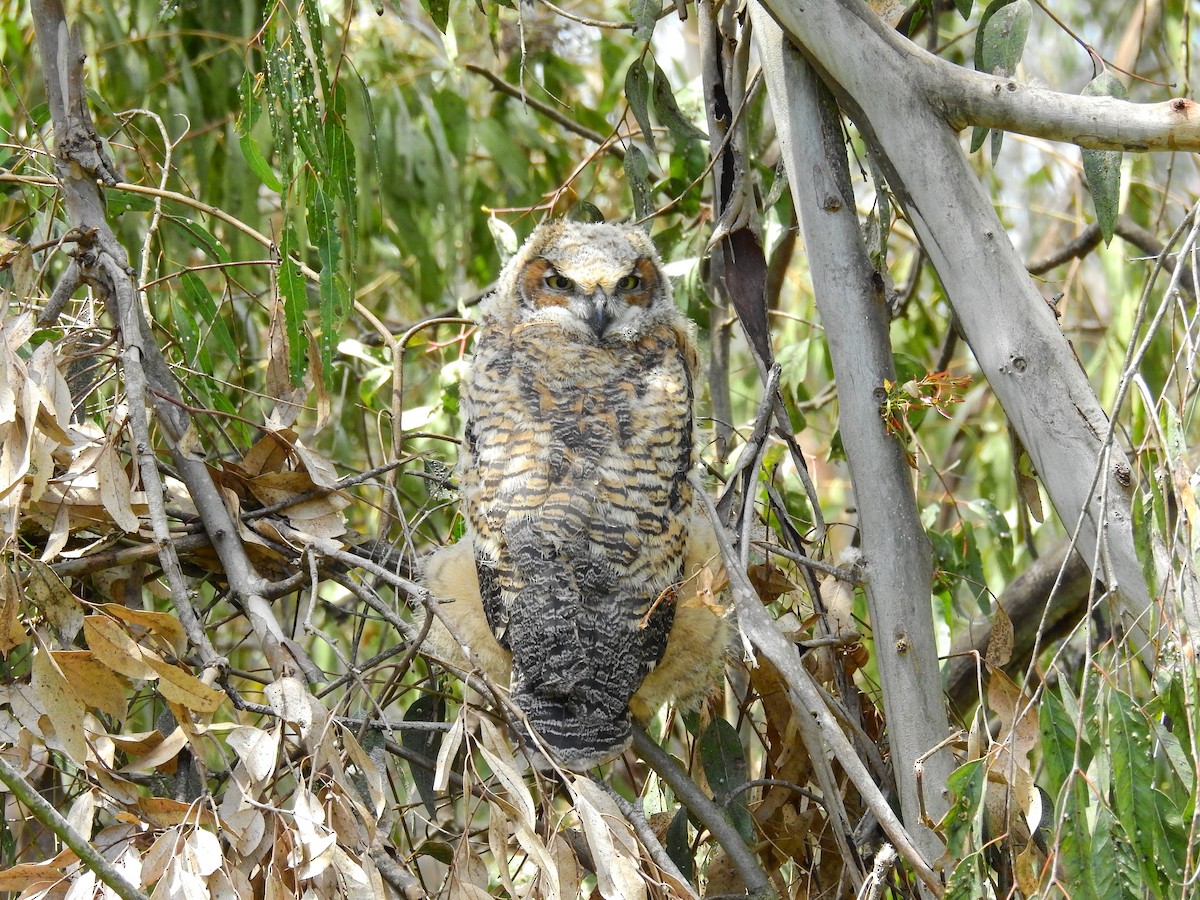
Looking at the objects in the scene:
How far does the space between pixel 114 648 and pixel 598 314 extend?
140 cm

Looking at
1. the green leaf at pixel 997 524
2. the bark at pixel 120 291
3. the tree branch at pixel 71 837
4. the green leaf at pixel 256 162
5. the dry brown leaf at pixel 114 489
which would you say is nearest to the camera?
the tree branch at pixel 71 837

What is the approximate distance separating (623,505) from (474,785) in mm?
647

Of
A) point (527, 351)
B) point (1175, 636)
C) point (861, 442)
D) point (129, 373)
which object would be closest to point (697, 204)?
point (527, 351)

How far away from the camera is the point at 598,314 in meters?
2.77

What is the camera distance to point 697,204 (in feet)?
10.7

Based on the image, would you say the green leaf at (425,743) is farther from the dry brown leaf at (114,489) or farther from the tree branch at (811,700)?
the tree branch at (811,700)

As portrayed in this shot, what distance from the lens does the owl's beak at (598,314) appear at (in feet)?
9.03

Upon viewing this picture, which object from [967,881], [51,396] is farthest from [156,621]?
[967,881]

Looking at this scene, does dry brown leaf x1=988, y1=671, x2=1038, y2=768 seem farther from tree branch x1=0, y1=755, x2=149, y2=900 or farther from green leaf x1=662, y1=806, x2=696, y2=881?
tree branch x1=0, y1=755, x2=149, y2=900

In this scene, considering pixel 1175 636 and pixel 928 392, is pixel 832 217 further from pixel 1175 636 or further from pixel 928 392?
pixel 1175 636

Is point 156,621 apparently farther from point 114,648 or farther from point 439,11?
point 439,11

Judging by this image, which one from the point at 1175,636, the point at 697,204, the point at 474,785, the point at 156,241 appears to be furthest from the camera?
the point at 697,204

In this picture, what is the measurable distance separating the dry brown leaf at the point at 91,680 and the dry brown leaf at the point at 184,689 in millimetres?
75

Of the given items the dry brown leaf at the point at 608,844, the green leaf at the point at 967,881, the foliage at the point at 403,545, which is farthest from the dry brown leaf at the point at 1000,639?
the dry brown leaf at the point at 608,844
